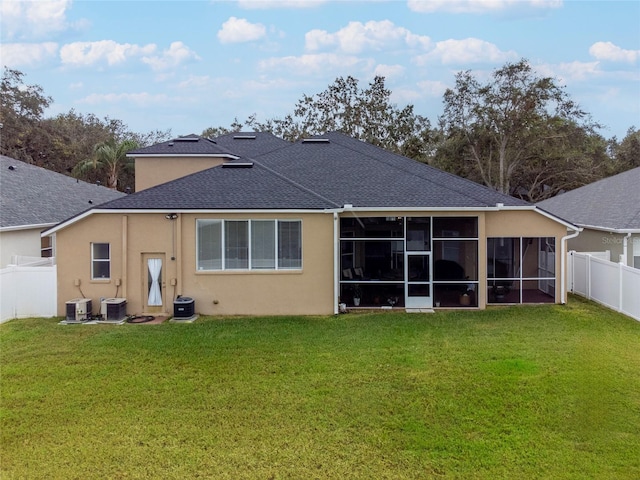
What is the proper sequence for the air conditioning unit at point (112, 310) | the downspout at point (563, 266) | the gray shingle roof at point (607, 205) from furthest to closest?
the gray shingle roof at point (607, 205), the downspout at point (563, 266), the air conditioning unit at point (112, 310)

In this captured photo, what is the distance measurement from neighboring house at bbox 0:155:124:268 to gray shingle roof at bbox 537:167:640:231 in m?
19.7

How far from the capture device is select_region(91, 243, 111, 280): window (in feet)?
43.7

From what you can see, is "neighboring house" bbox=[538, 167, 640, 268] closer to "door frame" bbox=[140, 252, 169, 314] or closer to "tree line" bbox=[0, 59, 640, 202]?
"tree line" bbox=[0, 59, 640, 202]

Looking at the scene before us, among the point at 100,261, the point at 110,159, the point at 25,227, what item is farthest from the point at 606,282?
the point at 110,159

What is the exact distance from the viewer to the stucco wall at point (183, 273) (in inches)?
520

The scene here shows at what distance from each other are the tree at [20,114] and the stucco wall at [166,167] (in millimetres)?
22657

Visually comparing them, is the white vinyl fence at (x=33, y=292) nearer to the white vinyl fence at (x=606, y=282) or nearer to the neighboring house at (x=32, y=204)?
the neighboring house at (x=32, y=204)

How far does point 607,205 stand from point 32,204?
2244cm

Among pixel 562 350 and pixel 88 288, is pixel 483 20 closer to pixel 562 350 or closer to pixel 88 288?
pixel 562 350

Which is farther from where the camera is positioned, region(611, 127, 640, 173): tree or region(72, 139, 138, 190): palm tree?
region(611, 127, 640, 173): tree

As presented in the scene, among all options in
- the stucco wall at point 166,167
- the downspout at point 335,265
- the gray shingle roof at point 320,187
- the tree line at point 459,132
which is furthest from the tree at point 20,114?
the downspout at point 335,265

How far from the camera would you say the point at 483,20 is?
2142 cm

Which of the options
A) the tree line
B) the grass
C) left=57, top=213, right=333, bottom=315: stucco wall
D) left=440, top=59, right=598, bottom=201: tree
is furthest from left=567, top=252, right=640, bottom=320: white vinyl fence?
the tree line

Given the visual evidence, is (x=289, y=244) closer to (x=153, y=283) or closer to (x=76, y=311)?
(x=153, y=283)
